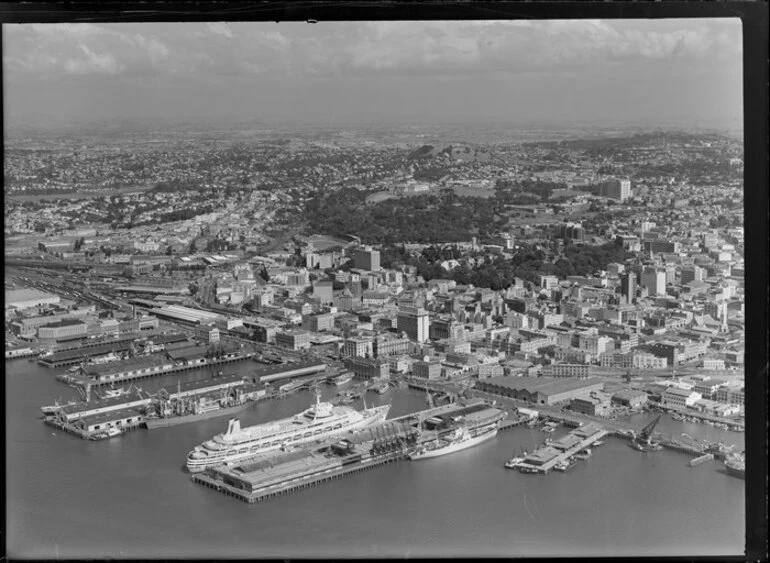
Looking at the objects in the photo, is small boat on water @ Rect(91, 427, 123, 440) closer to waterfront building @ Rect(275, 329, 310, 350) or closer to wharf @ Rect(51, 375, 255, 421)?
wharf @ Rect(51, 375, 255, 421)

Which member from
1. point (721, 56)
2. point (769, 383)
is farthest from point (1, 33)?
point (769, 383)

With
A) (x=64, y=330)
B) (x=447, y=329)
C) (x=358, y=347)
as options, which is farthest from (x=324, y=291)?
(x=64, y=330)

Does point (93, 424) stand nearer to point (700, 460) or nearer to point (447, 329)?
point (447, 329)

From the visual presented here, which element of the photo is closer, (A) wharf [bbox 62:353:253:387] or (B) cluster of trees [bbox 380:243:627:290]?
(B) cluster of trees [bbox 380:243:627:290]

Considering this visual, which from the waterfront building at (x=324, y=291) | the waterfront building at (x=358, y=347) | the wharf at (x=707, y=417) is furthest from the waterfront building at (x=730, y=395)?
the waterfront building at (x=324, y=291)

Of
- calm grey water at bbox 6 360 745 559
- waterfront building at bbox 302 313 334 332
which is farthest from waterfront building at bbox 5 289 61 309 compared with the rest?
waterfront building at bbox 302 313 334 332

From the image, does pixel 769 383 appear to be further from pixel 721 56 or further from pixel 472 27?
pixel 472 27
